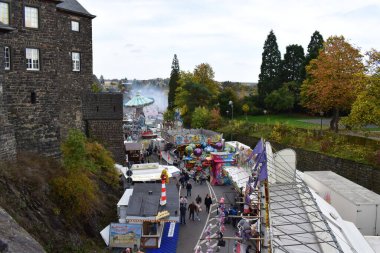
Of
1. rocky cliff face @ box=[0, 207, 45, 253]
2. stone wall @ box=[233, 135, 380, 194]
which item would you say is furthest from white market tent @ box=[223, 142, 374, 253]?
stone wall @ box=[233, 135, 380, 194]

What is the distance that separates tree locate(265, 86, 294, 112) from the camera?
53594mm

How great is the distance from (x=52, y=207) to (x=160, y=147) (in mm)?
25634

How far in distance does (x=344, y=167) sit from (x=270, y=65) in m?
32.9

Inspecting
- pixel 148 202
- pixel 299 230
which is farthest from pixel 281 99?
pixel 299 230

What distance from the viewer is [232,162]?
2914 centimetres

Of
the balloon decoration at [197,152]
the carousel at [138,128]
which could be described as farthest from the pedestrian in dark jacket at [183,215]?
the carousel at [138,128]

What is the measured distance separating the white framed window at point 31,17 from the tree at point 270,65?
4388 centimetres

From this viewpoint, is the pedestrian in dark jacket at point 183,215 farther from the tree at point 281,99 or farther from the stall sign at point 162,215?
the tree at point 281,99

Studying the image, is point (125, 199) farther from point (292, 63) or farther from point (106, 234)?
point (292, 63)

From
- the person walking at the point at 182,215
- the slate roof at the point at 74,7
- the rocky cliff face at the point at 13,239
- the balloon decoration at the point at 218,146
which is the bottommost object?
the person walking at the point at 182,215

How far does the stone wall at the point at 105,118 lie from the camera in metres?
26.4

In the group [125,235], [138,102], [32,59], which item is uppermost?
[32,59]

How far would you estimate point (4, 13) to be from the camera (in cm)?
1642

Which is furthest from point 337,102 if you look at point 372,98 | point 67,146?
point 67,146
